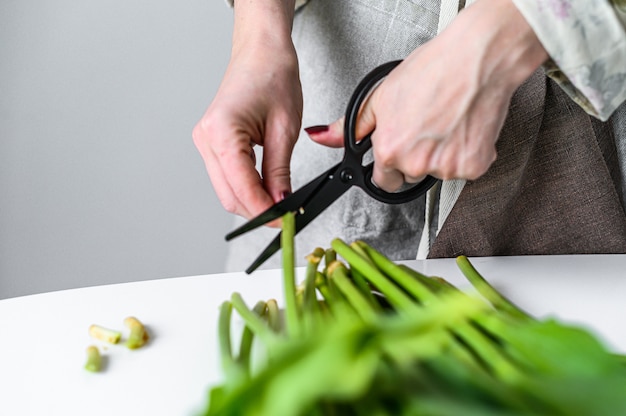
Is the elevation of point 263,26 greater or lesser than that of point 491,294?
greater

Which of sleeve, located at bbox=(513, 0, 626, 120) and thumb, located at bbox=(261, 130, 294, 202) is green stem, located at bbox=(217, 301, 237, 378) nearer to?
thumb, located at bbox=(261, 130, 294, 202)

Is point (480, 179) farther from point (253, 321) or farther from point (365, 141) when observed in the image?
point (253, 321)

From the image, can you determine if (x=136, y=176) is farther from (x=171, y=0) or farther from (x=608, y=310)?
(x=608, y=310)

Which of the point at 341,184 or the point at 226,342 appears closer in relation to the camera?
the point at 226,342

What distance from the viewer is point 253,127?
56 cm

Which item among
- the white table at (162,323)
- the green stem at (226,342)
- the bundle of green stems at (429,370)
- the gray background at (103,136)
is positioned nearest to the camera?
→ the bundle of green stems at (429,370)

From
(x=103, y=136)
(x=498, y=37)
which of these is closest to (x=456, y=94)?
(x=498, y=37)

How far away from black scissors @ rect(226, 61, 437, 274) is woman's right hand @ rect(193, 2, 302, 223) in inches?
1.1

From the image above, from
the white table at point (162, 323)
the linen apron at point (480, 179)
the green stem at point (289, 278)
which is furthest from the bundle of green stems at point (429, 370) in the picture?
the linen apron at point (480, 179)

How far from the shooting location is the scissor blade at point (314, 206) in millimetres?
535

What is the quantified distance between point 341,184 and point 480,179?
0.50 ft

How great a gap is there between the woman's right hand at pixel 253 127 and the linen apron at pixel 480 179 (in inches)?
5.6

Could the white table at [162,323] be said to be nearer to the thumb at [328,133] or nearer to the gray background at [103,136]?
the thumb at [328,133]

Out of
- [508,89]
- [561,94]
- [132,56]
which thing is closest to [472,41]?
[508,89]
